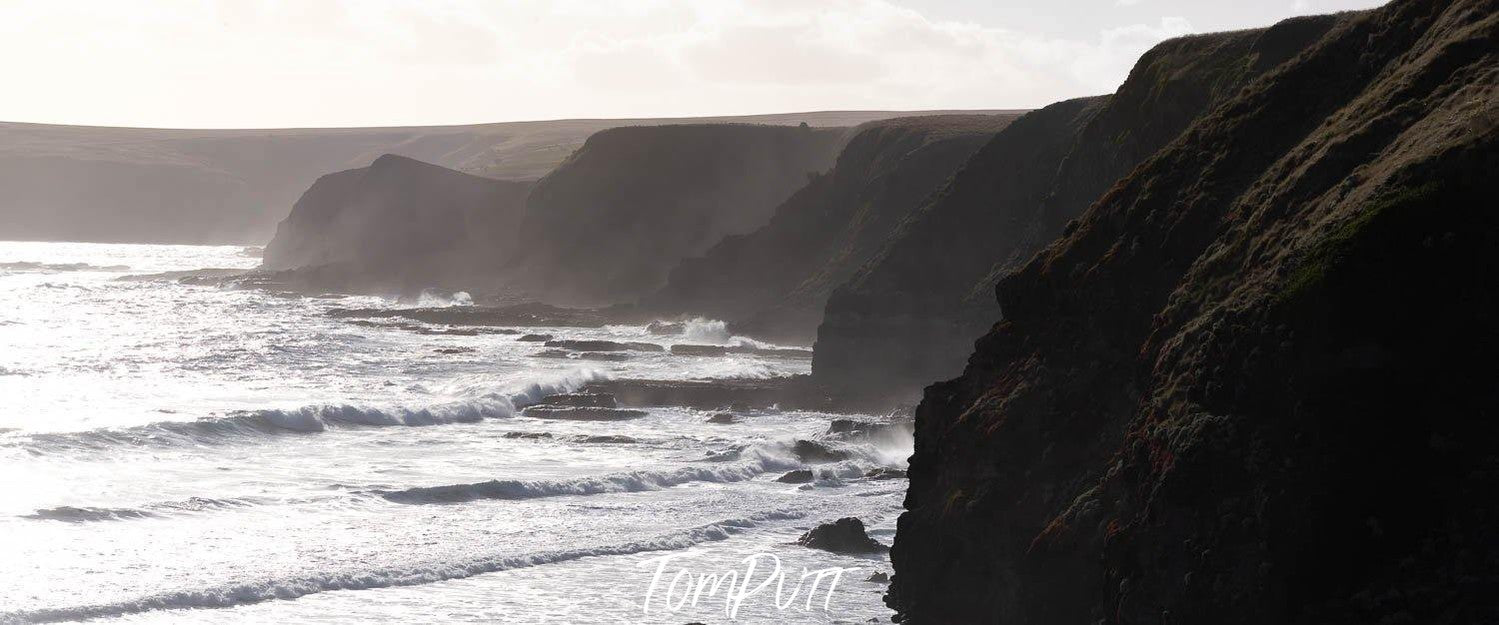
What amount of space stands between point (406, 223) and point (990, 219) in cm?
6333

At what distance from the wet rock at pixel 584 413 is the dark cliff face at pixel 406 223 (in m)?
56.3

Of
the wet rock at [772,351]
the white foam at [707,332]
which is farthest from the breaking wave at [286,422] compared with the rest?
the white foam at [707,332]

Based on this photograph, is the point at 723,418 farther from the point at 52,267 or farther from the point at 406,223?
the point at 52,267

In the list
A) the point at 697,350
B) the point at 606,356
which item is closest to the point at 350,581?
the point at 606,356

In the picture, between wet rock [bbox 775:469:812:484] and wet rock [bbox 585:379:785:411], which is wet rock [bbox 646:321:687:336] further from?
wet rock [bbox 775:469:812:484]

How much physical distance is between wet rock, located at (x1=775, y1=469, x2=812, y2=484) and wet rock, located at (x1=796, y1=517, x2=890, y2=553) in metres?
6.63

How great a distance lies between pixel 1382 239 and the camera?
38.7ft

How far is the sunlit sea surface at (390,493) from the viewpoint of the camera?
19156 mm

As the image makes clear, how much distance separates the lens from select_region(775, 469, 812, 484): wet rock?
29.2m

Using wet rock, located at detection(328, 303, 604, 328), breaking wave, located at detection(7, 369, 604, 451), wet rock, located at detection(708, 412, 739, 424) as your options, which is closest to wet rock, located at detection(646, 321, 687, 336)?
wet rock, located at detection(328, 303, 604, 328)

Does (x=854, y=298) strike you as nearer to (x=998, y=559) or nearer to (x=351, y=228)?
(x=998, y=559)

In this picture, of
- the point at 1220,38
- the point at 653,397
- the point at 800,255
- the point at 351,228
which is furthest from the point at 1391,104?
the point at 351,228

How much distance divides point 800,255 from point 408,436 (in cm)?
3222

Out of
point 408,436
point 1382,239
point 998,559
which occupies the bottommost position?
point 408,436
